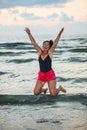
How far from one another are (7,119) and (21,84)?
7.14m

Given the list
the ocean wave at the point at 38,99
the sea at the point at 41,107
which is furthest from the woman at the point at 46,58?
the ocean wave at the point at 38,99

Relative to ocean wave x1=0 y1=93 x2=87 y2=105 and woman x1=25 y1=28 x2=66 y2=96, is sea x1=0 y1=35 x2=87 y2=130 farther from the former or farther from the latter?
woman x1=25 y1=28 x2=66 y2=96

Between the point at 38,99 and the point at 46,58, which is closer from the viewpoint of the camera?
the point at 46,58

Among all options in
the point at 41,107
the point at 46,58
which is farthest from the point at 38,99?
the point at 46,58

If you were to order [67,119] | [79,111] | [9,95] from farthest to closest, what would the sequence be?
[9,95] → [79,111] → [67,119]

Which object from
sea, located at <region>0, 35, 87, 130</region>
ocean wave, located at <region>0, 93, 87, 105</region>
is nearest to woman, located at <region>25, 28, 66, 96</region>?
sea, located at <region>0, 35, 87, 130</region>

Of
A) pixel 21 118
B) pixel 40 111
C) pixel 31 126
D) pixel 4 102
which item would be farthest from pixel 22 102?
pixel 31 126

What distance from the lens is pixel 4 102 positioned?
1329 cm

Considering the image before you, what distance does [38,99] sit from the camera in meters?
13.8

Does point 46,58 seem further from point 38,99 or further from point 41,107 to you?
point 38,99

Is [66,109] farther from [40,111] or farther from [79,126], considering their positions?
[79,126]

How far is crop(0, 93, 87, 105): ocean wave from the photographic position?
13.2 meters

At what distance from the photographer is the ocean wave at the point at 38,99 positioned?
13234 millimetres

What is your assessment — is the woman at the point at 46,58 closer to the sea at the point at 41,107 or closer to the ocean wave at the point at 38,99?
the sea at the point at 41,107
